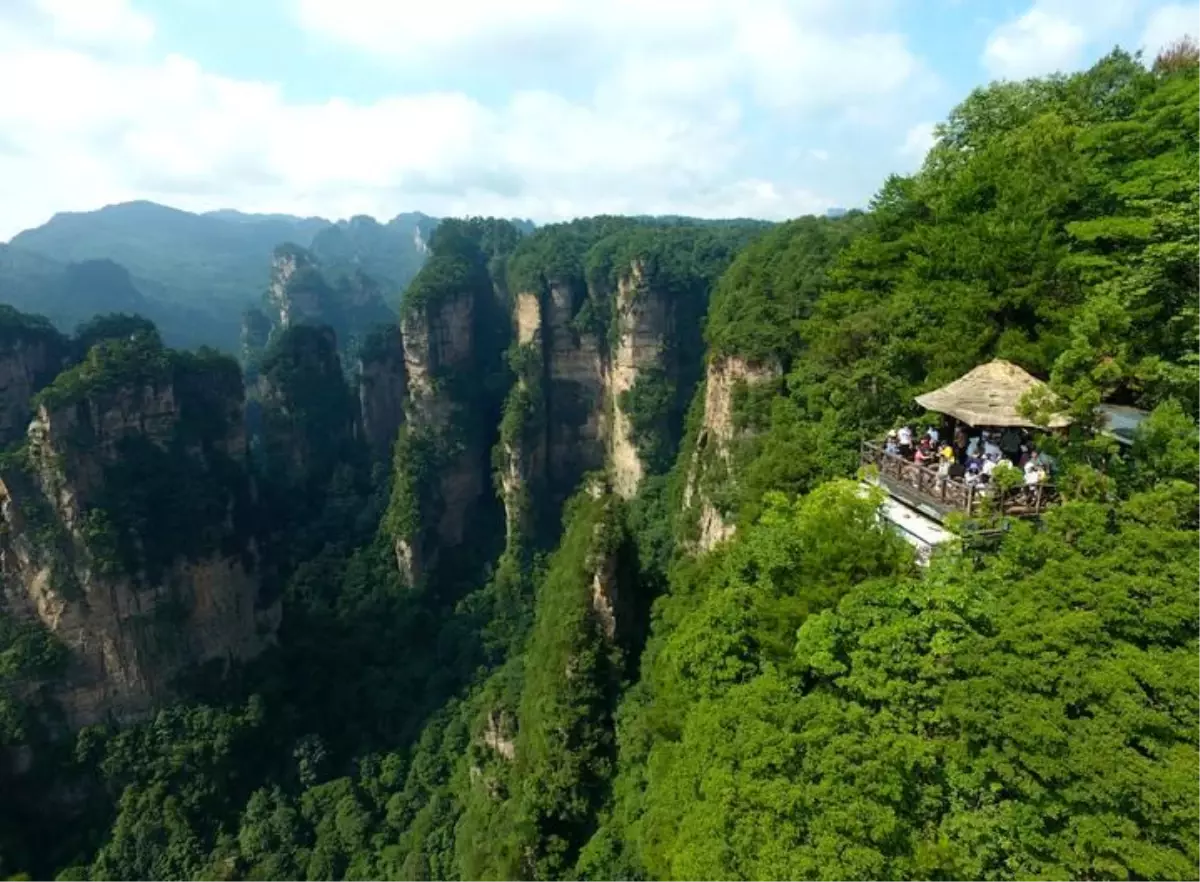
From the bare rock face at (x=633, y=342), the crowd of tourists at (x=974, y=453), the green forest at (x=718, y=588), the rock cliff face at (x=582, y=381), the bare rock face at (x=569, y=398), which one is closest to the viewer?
the green forest at (x=718, y=588)

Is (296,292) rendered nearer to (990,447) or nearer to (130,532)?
(130,532)

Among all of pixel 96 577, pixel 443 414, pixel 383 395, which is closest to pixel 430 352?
pixel 443 414

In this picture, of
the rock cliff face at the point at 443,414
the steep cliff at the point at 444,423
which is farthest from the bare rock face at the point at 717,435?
the rock cliff face at the point at 443,414

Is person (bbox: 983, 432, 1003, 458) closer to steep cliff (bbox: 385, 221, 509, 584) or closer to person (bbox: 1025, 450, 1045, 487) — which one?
person (bbox: 1025, 450, 1045, 487)

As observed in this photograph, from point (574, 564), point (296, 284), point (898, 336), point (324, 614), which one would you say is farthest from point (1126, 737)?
point (296, 284)

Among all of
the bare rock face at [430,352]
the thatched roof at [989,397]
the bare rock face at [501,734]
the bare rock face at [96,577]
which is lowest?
the bare rock face at [501,734]

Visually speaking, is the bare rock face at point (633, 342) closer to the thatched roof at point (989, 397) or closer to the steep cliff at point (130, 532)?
the steep cliff at point (130, 532)

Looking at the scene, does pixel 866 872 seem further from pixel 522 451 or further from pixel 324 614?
pixel 522 451

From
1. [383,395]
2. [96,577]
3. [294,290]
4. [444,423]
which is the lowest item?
[96,577]
